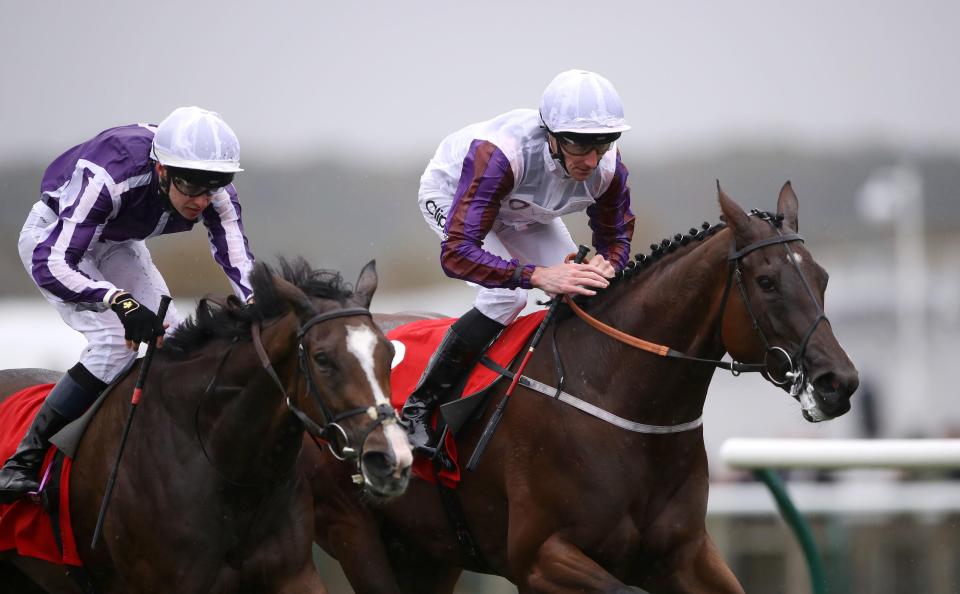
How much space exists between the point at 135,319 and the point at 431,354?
1234 millimetres

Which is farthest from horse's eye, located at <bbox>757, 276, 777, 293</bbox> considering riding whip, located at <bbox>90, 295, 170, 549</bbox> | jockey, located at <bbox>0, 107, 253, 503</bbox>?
riding whip, located at <bbox>90, 295, 170, 549</bbox>

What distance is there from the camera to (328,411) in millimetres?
3869

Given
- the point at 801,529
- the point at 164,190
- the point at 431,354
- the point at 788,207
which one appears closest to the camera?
the point at 801,529

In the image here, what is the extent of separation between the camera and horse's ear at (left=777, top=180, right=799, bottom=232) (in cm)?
446

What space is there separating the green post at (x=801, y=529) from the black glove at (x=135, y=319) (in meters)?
2.12

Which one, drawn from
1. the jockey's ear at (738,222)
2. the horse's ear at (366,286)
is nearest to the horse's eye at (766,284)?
the jockey's ear at (738,222)

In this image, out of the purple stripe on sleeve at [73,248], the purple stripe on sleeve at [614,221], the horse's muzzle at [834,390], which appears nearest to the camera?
the horse's muzzle at [834,390]

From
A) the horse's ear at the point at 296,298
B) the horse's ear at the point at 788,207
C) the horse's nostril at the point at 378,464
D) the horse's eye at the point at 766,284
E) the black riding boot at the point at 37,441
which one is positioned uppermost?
the horse's ear at the point at 296,298

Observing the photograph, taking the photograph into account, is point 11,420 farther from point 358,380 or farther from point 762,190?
point 762,190

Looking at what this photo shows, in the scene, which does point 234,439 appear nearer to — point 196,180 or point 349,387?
point 349,387

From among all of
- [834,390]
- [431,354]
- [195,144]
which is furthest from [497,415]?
[195,144]

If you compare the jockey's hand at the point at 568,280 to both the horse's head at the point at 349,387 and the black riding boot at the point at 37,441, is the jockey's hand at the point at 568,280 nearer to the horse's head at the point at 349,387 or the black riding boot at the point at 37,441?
the horse's head at the point at 349,387

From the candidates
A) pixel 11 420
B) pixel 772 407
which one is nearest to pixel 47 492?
pixel 11 420

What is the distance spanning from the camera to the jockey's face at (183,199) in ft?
15.0
